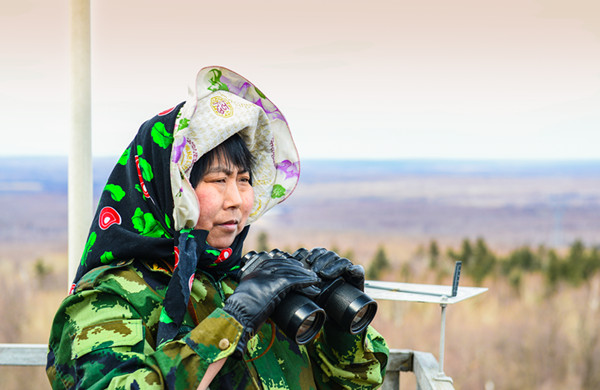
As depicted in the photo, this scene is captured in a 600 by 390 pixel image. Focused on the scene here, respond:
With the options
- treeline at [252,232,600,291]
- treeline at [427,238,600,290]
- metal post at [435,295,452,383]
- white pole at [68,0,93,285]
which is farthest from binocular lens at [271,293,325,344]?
treeline at [427,238,600,290]

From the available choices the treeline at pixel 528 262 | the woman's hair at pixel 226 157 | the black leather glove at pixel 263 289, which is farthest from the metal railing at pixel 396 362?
the treeline at pixel 528 262

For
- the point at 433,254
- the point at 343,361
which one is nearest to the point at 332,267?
the point at 343,361

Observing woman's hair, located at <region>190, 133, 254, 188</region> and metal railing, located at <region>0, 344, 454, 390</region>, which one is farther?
metal railing, located at <region>0, 344, 454, 390</region>

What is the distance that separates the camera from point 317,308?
1.23 meters

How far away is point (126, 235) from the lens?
1.30 metres

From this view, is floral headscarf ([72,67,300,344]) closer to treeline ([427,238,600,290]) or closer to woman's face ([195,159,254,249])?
woman's face ([195,159,254,249])

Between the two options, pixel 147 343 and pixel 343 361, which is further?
pixel 343 361

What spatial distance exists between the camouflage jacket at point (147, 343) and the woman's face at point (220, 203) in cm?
13

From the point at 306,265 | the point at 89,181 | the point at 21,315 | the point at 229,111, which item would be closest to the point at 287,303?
the point at 306,265

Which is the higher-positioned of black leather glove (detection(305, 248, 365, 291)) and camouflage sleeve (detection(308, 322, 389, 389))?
black leather glove (detection(305, 248, 365, 291))

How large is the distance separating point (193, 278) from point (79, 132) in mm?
942

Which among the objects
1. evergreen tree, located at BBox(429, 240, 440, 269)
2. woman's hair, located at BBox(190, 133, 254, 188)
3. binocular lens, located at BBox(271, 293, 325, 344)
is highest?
woman's hair, located at BBox(190, 133, 254, 188)

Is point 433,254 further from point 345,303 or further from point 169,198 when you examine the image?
point 169,198

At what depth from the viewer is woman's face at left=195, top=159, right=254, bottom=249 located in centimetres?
138
